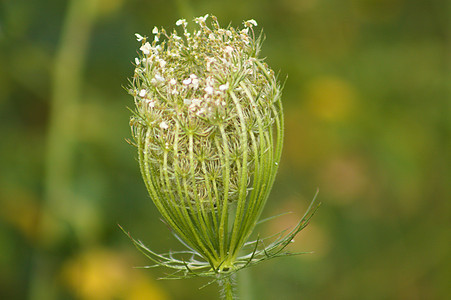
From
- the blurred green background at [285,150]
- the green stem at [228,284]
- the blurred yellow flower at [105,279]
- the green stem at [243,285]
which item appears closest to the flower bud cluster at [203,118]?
the green stem at [228,284]

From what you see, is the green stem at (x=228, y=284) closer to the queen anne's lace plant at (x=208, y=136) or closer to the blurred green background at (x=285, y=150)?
the queen anne's lace plant at (x=208, y=136)

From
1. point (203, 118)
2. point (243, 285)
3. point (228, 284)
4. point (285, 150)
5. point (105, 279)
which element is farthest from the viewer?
point (285, 150)

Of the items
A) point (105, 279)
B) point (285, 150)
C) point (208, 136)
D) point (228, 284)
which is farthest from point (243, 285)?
point (285, 150)

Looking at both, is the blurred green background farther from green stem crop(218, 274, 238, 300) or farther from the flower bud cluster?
the flower bud cluster

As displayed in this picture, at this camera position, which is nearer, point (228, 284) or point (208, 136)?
point (208, 136)

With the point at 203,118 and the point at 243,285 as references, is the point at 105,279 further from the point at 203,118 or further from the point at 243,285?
the point at 203,118

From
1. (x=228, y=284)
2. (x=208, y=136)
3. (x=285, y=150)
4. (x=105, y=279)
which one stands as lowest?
(x=105, y=279)

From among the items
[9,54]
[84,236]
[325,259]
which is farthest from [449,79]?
[9,54]

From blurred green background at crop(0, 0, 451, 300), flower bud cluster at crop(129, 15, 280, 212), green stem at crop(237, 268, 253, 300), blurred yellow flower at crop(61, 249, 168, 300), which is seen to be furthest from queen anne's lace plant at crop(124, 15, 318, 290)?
blurred yellow flower at crop(61, 249, 168, 300)
